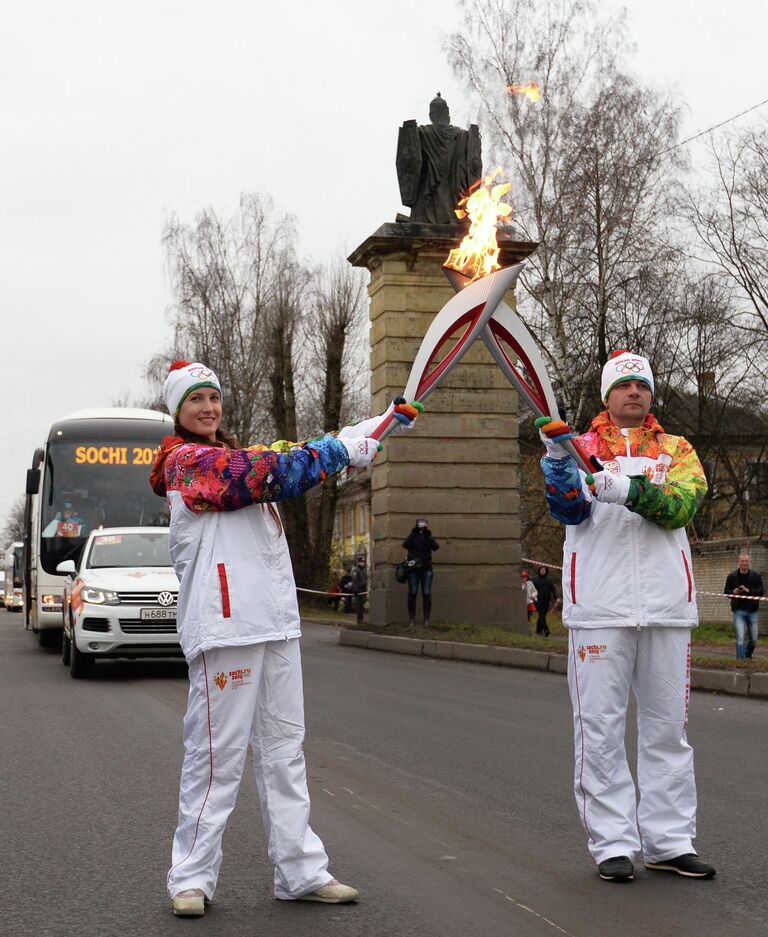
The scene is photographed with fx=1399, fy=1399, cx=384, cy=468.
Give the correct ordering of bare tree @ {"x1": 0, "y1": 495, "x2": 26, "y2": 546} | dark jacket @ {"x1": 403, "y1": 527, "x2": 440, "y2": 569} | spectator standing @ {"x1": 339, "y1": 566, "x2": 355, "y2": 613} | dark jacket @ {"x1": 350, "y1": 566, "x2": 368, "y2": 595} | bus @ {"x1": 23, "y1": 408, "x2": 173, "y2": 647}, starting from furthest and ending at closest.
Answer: bare tree @ {"x1": 0, "y1": 495, "x2": 26, "y2": 546} < spectator standing @ {"x1": 339, "y1": 566, "x2": 355, "y2": 613} < dark jacket @ {"x1": 350, "y1": 566, "x2": 368, "y2": 595} < dark jacket @ {"x1": 403, "y1": 527, "x2": 440, "y2": 569} < bus @ {"x1": 23, "y1": 408, "x2": 173, "y2": 647}

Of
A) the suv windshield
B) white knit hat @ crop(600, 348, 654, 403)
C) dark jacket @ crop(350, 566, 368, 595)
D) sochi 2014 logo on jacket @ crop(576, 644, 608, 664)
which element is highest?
white knit hat @ crop(600, 348, 654, 403)

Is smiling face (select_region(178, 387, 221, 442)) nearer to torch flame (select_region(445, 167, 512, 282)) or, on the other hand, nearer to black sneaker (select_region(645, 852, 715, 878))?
torch flame (select_region(445, 167, 512, 282))

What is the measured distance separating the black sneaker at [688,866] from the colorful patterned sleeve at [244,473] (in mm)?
2025

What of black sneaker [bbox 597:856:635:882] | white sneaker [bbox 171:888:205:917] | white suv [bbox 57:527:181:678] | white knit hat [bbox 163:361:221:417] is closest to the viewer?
white sneaker [bbox 171:888:205:917]

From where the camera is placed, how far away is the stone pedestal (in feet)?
74.8

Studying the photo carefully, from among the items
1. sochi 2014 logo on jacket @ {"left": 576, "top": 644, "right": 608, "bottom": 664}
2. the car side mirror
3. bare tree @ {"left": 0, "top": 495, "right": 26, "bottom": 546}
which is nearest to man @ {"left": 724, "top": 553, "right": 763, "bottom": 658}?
the car side mirror

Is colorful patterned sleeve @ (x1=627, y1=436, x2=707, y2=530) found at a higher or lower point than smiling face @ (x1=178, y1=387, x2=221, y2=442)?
lower

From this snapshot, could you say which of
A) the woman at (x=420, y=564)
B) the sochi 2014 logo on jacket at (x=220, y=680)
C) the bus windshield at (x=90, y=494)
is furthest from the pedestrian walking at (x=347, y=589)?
the sochi 2014 logo on jacket at (x=220, y=680)

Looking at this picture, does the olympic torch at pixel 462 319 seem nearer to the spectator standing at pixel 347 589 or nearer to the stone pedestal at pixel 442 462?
the stone pedestal at pixel 442 462

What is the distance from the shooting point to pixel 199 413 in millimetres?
5102

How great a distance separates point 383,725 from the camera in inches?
414

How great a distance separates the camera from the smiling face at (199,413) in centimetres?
511

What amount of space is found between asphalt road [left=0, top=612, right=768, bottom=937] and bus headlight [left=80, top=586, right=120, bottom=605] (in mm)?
2804

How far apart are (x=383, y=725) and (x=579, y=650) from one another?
519cm
